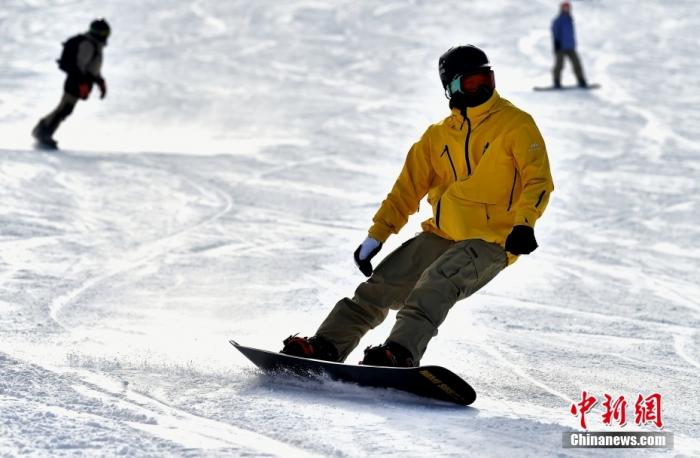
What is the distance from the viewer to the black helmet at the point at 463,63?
180 inches

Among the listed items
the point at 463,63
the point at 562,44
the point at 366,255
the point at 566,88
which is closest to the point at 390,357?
the point at 366,255

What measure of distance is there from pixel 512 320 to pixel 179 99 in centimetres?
1190

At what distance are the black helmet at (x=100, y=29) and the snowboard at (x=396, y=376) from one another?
835 centimetres

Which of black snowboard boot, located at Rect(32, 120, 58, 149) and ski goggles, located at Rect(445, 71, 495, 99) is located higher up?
black snowboard boot, located at Rect(32, 120, 58, 149)

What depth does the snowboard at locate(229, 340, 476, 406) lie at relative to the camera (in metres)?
4.04

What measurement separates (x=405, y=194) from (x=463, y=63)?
0.70 m

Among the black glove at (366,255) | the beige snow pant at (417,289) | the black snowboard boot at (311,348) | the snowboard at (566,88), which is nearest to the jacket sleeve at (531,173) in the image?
the beige snow pant at (417,289)

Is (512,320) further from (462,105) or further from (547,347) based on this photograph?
(462,105)

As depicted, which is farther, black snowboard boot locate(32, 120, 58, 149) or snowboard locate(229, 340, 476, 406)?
black snowboard boot locate(32, 120, 58, 149)

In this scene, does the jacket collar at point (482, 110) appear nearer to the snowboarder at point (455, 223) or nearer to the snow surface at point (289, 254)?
the snowboarder at point (455, 223)

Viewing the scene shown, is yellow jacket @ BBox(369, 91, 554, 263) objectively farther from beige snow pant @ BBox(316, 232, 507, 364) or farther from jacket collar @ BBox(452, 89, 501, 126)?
beige snow pant @ BBox(316, 232, 507, 364)

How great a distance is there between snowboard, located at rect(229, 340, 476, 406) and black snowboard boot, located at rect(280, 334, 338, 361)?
3.1 inches

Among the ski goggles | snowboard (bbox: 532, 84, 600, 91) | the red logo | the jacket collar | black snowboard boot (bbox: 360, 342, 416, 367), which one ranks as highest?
snowboard (bbox: 532, 84, 600, 91)

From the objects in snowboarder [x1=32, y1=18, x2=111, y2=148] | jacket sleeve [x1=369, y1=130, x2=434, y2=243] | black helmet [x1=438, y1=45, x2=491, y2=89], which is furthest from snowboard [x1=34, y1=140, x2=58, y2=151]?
black helmet [x1=438, y1=45, x2=491, y2=89]
